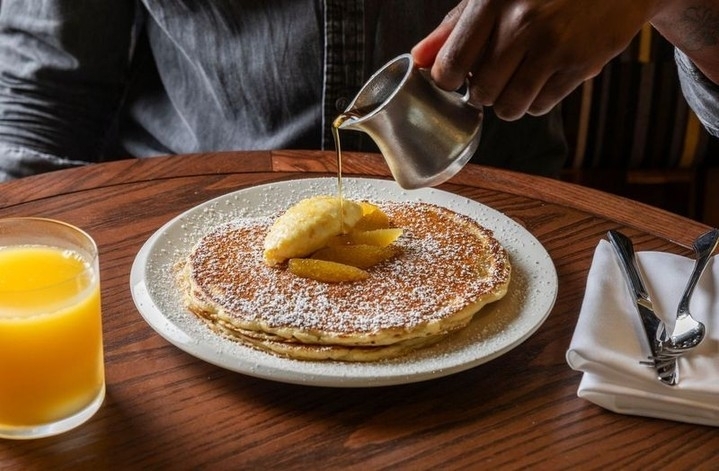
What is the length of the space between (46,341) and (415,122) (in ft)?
1.56

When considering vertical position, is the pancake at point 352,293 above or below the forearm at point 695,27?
below

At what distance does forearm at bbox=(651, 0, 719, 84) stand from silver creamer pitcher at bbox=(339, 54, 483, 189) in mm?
365

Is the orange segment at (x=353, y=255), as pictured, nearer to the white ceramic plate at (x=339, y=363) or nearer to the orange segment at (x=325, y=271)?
the orange segment at (x=325, y=271)

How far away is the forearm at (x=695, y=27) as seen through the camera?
1273 mm

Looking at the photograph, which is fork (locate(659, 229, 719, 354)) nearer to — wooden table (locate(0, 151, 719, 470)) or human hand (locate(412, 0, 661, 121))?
wooden table (locate(0, 151, 719, 470))

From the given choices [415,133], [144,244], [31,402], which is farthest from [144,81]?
[31,402]

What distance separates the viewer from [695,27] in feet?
4.28

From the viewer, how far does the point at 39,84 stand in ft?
6.15

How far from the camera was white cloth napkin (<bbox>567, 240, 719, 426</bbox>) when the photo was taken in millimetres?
900

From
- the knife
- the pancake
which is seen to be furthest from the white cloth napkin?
the pancake

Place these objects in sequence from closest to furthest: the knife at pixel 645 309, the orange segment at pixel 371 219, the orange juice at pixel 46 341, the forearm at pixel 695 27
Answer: the orange juice at pixel 46 341 < the knife at pixel 645 309 < the orange segment at pixel 371 219 < the forearm at pixel 695 27

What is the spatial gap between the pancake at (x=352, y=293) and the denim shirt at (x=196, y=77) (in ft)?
1.88

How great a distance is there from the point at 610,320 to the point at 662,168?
4.96 ft

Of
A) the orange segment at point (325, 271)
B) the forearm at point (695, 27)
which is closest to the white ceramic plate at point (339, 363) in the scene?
the orange segment at point (325, 271)
